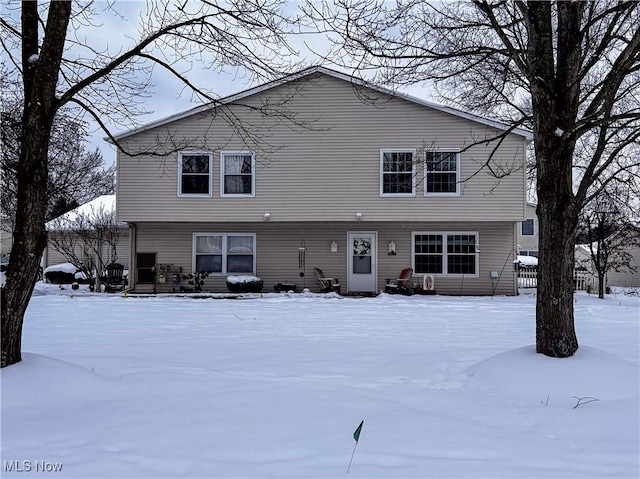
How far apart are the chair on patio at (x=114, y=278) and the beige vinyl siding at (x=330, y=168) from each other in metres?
3.16

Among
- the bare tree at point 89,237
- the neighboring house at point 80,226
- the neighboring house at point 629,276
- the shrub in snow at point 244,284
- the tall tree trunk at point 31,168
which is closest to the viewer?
the tall tree trunk at point 31,168

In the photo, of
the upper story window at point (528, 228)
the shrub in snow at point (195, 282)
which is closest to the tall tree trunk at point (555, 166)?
the shrub in snow at point (195, 282)

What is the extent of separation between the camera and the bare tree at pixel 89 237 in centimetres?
1872

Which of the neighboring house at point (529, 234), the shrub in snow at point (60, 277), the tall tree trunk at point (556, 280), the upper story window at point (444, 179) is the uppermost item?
the upper story window at point (444, 179)

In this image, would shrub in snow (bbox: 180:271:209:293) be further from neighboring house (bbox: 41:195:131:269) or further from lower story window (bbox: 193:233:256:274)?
neighboring house (bbox: 41:195:131:269)

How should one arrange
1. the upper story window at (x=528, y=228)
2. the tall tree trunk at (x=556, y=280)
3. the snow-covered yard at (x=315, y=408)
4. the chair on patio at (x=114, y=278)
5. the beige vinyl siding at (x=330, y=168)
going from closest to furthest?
1. the snow-covered yard at (x=315, y=408)
2. the tall tree trunk at (x=556, y=280)
3. the beige vinyl siding at (x=330, y=168)
4. the chair on patio at (x=114, y=278)
5. the upper story window at (x=528, y=228)

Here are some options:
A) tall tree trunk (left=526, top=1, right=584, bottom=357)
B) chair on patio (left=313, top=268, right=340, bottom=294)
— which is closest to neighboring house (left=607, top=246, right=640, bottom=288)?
chair on patio (left=313, top=268, right=340, bottom=294)

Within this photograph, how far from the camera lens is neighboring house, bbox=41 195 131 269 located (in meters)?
21.3

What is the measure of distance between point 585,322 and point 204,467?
9058 mm

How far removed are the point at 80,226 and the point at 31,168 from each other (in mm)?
16828

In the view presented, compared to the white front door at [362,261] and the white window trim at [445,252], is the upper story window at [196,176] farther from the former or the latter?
the white window trim at [445,252]

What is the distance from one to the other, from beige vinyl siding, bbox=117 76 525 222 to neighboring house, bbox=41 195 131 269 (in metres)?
4.43

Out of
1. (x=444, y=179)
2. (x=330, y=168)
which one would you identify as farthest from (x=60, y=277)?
(x=444, y=179)

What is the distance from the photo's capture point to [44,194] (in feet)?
15.6
